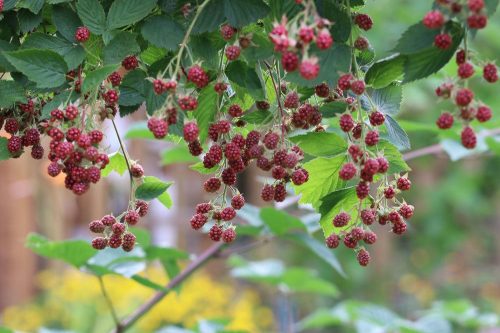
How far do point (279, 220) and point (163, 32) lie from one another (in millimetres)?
780

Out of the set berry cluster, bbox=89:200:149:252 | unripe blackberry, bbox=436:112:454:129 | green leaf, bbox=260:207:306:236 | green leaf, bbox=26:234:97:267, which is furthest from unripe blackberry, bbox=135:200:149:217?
green leaf, bbox=260:207:306:236

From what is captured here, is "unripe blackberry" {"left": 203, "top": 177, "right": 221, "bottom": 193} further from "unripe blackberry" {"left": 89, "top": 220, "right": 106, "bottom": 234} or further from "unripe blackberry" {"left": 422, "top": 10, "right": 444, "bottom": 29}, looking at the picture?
"unripe blackberry" {"left": 422, "top": 10, "right": 444, "bottom": 29}

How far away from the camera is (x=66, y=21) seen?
781mm

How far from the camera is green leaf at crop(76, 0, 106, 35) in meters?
0.74

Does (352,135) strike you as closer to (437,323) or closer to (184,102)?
(184,102)

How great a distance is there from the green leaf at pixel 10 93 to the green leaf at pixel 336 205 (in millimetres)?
340

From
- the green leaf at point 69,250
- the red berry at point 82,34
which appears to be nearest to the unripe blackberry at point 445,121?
the red berry at point 82,34

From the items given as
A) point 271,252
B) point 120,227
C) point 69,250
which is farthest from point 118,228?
point 271,252

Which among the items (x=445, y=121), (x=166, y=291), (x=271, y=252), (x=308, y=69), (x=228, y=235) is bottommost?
(x=166, y=291)

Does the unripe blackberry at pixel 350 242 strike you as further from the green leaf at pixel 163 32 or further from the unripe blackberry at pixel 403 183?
the green leaf at pixel 163 32

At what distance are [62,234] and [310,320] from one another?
401 cm

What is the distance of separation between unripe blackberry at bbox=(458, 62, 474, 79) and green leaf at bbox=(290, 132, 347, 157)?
0.18m

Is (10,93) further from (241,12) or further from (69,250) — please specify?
(69,250)

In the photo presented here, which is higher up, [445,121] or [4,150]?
[445,121]
